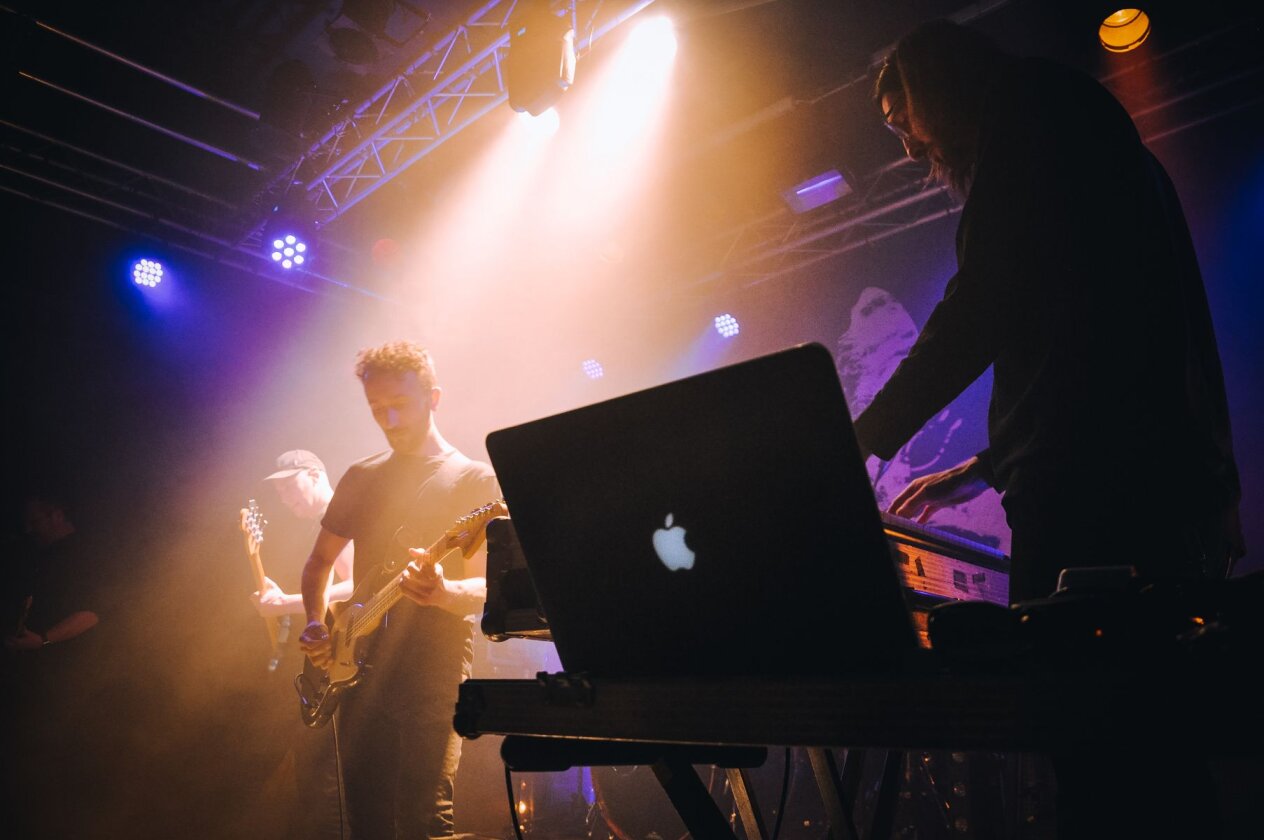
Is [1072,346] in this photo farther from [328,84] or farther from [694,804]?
[328,84]

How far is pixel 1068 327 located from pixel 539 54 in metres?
4.60

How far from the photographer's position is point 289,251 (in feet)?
22.6

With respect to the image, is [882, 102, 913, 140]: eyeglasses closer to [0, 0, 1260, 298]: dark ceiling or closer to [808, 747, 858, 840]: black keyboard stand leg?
[808, 747, 858, 840]: black keyboard stand leg

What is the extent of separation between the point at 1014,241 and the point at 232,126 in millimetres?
7687

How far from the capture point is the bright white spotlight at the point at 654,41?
18.0 feet

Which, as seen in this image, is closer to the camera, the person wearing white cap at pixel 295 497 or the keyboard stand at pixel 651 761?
the keyboard stand at pixel 651 761

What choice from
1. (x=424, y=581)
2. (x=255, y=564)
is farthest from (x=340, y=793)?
(x=255, y=564)

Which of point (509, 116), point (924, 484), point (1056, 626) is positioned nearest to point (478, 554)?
point (924, 484)

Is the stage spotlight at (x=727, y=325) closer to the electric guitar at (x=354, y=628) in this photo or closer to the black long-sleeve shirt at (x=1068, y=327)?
the electric guitar at (x=354, y=628)

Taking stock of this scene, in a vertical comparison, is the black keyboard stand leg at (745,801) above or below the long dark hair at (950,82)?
below

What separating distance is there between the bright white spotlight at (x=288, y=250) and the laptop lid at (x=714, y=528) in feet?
22.2

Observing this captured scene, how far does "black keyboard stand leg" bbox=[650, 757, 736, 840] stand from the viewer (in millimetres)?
Result: 1068

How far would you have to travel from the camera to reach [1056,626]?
68 cm

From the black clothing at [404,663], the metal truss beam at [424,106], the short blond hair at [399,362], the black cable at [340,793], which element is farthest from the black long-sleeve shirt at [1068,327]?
the metal truss beam at [424,106]
